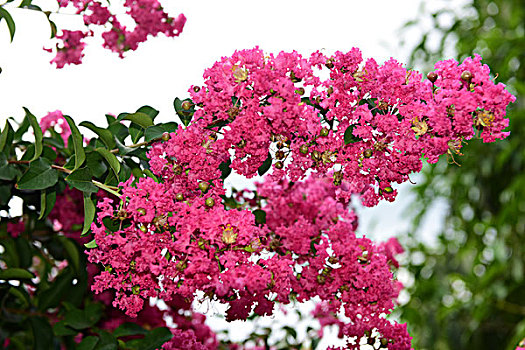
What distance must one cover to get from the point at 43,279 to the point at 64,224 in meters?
0.11

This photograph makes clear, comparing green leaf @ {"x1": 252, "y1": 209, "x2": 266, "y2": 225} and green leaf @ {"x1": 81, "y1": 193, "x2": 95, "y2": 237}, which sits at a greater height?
green leaf @ {"x1": 252, "y1": 209, "x2": 266, "y2": 225}

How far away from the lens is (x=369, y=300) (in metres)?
0.69

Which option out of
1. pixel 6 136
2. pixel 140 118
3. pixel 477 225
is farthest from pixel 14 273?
pixel 477 225

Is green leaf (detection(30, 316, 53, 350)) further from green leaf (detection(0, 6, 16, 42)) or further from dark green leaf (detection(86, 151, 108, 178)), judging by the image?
green leaf (detection(0, 6, 16, 42))

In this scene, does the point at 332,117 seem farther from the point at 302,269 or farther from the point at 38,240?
the point at 38,240

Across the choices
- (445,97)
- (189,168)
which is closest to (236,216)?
(189,168)

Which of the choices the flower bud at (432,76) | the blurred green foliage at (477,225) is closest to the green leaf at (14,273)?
the flower bud at (432,76)

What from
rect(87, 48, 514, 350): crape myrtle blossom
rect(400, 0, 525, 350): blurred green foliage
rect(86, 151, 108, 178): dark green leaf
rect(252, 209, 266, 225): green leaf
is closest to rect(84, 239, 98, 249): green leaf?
rect(87, 48, 514, 350): crape myrtle blossom

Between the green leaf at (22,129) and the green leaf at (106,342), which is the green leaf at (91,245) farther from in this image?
the green leaf at (22,129)

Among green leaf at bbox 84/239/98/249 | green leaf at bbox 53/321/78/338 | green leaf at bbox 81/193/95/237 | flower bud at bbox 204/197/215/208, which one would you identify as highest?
green leaf at bbox 81/193/95/237

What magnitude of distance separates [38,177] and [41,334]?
0.94 ft

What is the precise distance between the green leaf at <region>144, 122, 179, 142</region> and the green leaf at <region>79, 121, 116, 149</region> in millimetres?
60

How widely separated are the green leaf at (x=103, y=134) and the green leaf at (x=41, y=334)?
0.32 metres

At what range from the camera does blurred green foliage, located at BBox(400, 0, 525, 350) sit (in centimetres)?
213
